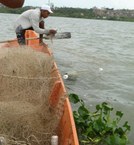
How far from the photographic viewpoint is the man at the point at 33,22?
30.1 ft

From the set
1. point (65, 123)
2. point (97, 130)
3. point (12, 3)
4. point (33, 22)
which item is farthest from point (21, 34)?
point (12, 3)

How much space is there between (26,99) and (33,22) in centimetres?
421

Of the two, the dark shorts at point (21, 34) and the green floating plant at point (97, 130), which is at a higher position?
the dark shorts at point (21, 34)

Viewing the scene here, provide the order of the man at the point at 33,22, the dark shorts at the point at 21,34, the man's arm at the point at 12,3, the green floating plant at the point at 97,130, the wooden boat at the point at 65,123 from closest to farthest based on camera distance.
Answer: the man's arm at the point at 12,3 → the wooden boat at the point at 65,123 → the green floating plant at the point at 97,130 → the man at the point at 33,22 → the dark shorts at the point at 21,34

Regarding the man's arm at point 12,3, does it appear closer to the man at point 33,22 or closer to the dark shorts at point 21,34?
the man at point 33,22

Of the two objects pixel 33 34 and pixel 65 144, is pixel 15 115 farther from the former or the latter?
pixel 33 34

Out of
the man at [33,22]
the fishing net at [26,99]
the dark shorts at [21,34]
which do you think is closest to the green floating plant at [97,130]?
the fishing net at [26,99]

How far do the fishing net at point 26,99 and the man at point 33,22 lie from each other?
1.82 metres

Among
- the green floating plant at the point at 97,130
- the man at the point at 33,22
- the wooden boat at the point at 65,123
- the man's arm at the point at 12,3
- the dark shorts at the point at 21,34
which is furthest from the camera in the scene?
the dark shorts at the point at 21,34

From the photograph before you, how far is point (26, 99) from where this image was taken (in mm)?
5434

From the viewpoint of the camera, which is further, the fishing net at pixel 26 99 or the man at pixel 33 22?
the man at pixel 33 22

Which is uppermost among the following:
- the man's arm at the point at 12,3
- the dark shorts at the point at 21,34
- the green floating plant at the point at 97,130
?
the man's arm at the point at 12,3

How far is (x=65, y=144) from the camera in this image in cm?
416

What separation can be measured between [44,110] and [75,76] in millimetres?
6830
